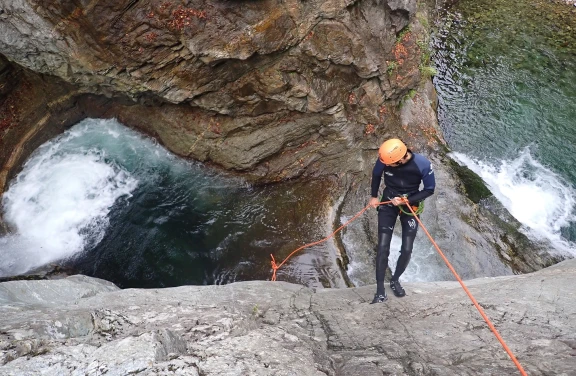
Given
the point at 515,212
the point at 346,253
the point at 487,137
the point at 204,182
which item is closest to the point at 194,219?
the point at 204,182

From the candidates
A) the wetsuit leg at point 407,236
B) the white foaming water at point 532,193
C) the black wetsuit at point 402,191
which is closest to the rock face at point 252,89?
the white foaming water at point 532,193

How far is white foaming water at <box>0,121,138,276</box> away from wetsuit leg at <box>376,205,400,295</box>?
6.66 meters

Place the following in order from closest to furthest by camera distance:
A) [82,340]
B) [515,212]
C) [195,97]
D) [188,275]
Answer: [82,340]
[188,275]
[195,97]
[515,212]

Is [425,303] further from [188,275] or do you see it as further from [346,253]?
[188,275]

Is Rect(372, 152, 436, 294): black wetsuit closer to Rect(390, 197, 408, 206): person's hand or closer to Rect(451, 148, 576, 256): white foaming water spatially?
Rect(390, 197, 408, 206): person's hand

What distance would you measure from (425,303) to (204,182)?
6754mm

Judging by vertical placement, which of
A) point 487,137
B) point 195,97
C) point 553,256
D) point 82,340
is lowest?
point 553,256

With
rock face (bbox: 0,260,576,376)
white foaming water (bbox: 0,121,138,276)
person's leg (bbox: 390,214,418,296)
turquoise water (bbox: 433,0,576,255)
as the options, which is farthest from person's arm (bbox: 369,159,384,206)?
white foaming water (bbox: 0,121,138,276)

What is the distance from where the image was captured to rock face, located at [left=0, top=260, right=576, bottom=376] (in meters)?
3.83

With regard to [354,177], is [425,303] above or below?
below

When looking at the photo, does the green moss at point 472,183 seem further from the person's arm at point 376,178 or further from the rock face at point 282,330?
the person's arm at point 376,178

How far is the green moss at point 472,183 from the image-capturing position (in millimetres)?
10719

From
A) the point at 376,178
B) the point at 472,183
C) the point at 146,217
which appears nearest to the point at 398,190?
the point at 376,178

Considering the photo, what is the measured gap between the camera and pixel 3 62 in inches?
369
